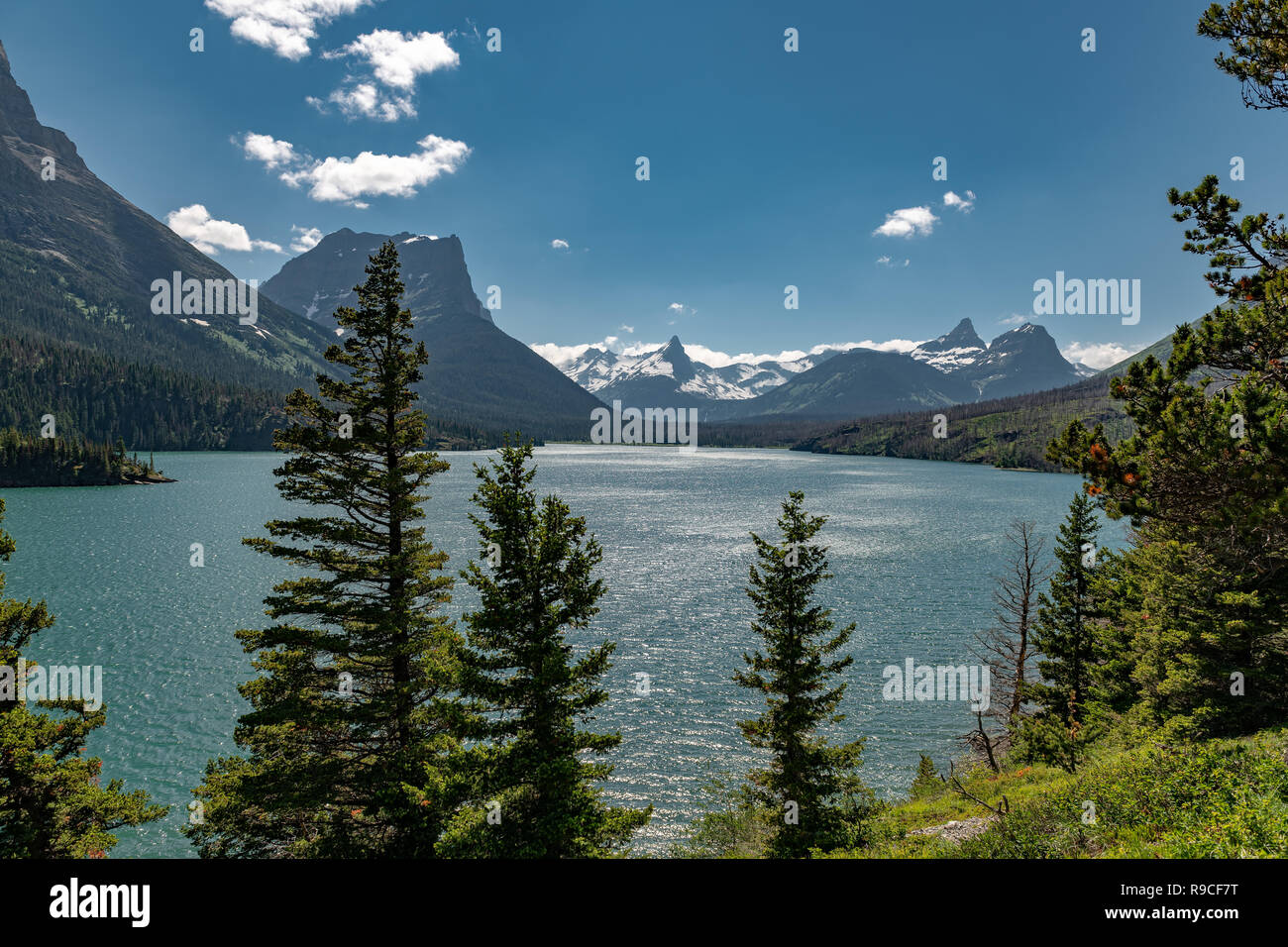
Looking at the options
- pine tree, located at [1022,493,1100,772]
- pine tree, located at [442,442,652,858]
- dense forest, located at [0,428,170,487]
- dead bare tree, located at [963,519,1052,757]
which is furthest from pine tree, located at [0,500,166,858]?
dense forest, located at [0,428,170,487]

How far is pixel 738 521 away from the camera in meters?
117

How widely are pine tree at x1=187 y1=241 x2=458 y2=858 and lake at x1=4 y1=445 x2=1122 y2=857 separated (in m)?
13.2

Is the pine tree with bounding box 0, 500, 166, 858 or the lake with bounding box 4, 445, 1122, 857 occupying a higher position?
the pine tree with bounding box 0, 500, 166, 858

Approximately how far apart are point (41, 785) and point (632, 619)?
45317mm

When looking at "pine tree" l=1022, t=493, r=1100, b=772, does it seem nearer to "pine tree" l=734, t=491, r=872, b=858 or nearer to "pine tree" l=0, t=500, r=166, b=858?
"pine tree" l=734, t=491, r=872, b=858

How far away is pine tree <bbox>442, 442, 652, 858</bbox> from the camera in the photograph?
1803 centimetres

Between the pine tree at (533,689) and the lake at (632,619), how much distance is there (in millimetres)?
12074

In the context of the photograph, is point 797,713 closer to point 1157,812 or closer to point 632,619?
point 1157,812

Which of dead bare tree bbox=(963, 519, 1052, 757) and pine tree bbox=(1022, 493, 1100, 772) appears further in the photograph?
dead bare tree bbox=(963, 519, 1052, 757)

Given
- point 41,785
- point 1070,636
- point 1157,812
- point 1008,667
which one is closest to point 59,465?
point 41,785

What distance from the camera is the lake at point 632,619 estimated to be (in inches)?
1371
